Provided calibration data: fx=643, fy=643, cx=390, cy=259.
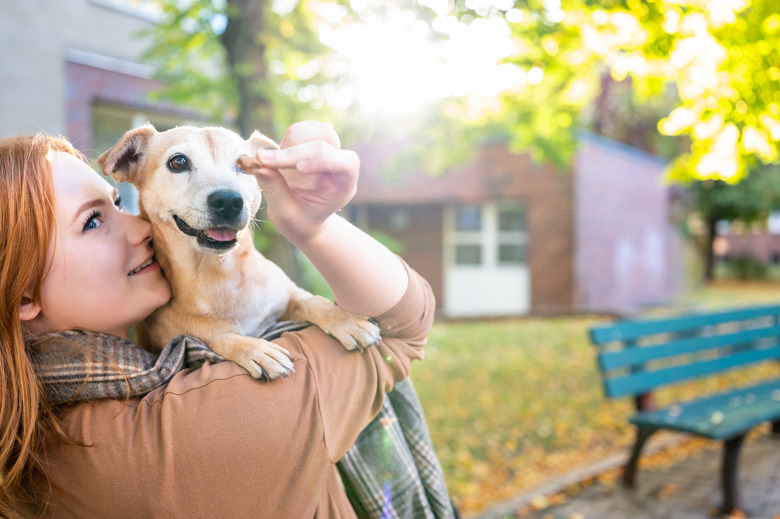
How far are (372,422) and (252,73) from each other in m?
4.28

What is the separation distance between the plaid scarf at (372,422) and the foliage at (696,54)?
397 cm

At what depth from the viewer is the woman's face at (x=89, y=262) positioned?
52.4 inches

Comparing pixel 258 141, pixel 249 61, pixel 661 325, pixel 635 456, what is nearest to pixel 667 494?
pixel 635 456

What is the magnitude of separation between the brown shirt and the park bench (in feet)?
10.5

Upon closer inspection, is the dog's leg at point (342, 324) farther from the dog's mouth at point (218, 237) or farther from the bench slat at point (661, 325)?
the bench slat at point (661, 325)

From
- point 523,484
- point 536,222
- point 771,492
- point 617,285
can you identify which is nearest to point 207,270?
point 523,484

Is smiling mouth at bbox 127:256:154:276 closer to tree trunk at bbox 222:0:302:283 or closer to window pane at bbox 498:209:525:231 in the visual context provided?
tree trunk at bbox 222:0:302:283

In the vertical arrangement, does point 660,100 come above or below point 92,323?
above

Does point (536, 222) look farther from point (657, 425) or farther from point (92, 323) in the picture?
point (92, 323)

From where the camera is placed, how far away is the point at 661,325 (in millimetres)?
4648

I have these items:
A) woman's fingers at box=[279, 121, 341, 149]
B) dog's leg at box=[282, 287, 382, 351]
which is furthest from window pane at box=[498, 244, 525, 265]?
woman's fingers at box=[279, 121, 341, 149]

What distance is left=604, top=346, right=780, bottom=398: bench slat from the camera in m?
4.27

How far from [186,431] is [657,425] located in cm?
355

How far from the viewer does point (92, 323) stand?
140 cm
